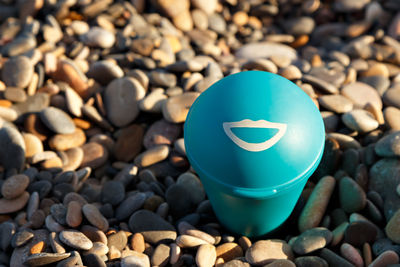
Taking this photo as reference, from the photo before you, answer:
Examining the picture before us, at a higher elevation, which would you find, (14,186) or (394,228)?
(14,186)

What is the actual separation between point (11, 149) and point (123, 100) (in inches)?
35.3

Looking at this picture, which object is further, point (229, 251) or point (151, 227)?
point (151, 227)

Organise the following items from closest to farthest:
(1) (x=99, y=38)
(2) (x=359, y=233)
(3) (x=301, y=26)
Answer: (2) (x=359, y=233)
(1) (x=99, y=38)
(3) (x=301, y=26)

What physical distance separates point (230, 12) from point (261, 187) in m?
3.37

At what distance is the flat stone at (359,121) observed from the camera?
282cm

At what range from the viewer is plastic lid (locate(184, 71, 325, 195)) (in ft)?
6.14

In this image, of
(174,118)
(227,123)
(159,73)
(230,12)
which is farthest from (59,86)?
(230,12)

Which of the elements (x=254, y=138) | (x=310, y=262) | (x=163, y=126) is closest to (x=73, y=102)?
(x=163, y=126)

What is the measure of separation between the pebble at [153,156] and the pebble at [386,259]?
4.96 ft

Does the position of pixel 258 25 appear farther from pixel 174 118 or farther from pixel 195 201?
pixel 195 201

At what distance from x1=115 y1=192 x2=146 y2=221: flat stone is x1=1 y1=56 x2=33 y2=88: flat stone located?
1476 millimetres

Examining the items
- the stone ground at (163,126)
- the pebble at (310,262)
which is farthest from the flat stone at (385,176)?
the pebble at (310,262)

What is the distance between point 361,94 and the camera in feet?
10.8

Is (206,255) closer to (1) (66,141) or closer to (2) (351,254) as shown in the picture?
(2) (351,254)
